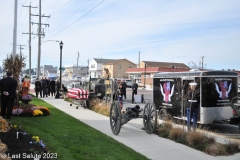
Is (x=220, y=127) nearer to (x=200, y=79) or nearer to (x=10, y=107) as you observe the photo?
(x=200, y=79)

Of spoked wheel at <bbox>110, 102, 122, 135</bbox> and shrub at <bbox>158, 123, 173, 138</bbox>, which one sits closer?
spoked wheel at <bbox>110, 102, 122, 135</bbox>

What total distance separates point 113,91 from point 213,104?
284 inches

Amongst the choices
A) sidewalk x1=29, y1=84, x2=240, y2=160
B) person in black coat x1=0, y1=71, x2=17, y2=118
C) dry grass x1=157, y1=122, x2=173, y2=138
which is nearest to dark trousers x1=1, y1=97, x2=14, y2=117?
person in black coat x1=0, y1=71, x2=17, y2=118

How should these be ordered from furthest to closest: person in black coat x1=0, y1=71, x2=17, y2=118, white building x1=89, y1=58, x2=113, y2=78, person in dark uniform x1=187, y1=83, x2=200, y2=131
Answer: white building x1=89, y1=58, x2=113, y2=78, person in black coat x1=0, y1=71, x2=17, y2=118, person in dark uniform x1=187, y1=83, x2=200, y2=131

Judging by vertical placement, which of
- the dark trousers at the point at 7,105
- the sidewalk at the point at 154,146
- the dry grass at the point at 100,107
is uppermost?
the dark trousers at the point at 7,105

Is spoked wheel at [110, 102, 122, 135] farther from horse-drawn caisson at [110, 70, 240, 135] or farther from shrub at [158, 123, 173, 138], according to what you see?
shrub at [158, 123, 173, 138]

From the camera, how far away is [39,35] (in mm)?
39375

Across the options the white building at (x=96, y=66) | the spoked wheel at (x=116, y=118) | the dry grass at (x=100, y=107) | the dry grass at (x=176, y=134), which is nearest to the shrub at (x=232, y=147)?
the dry grass at (x=176, y=134)

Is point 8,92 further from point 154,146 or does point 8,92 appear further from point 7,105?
point 154,146

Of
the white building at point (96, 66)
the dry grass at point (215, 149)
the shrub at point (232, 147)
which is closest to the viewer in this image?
the dry grass at point (215, 149)

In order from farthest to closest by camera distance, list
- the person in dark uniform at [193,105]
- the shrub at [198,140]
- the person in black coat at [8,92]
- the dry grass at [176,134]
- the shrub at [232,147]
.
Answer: the person in black coat at [8,92], the person in dark uniform at [193,105], the dry grass at [176,134], the shrub at [198,140], the shrub at [232,147]

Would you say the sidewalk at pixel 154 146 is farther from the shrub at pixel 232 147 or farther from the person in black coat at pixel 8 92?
the person in black coat at pixel 8 92

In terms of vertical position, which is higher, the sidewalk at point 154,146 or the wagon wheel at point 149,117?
the wagon wheel at point 149,117

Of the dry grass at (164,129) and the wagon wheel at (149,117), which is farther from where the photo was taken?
the wagon wheel at (149,117)
